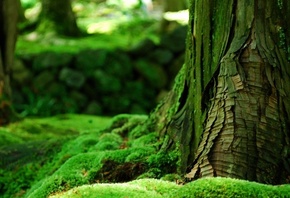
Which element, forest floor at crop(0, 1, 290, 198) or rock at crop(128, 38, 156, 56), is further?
rock at crop(128, 38, 156, 56)

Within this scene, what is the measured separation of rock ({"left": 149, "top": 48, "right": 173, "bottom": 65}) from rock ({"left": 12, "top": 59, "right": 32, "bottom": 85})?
2.82 meters

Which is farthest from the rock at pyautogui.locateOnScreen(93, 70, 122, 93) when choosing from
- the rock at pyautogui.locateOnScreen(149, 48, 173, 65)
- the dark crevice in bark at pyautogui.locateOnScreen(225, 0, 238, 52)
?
the dark crevice in bark at pyautogui.locateOnScreen(225, 0, 238, 52)

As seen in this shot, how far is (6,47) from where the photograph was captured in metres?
8.02

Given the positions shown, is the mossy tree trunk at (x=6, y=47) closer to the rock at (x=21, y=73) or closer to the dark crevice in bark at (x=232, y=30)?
the rock at (x=21, y=73)

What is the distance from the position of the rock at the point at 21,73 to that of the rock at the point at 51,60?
195mm

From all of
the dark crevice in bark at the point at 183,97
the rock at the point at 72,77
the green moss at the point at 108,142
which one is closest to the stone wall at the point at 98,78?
the rock at the point at 72,77

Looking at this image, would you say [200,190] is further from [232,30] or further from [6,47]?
[6,47]

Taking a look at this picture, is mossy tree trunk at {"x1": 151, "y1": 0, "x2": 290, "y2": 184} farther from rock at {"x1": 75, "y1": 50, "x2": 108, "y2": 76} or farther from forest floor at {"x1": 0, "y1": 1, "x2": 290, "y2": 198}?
rock at {"x1": 75, "y1": 50, "x2": 108, "y2": 76}

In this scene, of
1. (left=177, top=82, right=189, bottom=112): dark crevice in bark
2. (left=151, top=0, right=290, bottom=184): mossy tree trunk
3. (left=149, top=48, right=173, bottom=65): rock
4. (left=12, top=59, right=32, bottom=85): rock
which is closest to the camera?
(left=151, top=0, right=290, bottom=184): mossy tree trunk

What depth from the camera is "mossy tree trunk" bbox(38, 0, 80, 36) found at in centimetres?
1216

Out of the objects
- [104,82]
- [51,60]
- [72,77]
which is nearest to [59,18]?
[51,60]

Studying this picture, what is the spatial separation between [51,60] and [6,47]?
3.09 m

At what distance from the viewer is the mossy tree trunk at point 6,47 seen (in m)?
7.81

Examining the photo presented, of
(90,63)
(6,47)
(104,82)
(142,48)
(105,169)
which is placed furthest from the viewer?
(142,48)
